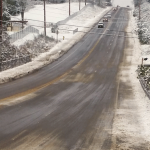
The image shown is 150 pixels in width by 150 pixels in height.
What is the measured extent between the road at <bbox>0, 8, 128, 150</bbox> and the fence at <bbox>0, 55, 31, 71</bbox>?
3208 millimetres

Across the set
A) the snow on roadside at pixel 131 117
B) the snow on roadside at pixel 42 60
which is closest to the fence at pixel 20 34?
the snow on roadside at pixel 42 60

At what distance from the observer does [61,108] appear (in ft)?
55.5

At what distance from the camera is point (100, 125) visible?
1408cm

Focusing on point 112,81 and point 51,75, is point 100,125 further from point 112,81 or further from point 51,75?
point 51,75

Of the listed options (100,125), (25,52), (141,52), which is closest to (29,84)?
(100,125)

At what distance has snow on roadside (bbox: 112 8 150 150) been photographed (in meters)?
11.9

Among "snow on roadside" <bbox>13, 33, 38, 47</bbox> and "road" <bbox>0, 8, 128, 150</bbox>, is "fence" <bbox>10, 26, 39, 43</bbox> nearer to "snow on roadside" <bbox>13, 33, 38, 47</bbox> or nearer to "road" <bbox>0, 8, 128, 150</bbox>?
"snow on roadside" <bbox>13, 33, 38, 47</bbox>

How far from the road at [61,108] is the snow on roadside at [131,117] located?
420 millimetres

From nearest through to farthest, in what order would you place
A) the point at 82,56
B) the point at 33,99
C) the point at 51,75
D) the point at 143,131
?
1. the point at 143,131
2. the point at 33,99
3. the point at 51,75
4. the point at 82,56

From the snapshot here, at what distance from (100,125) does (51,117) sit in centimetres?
250

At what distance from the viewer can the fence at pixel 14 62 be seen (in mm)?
30803

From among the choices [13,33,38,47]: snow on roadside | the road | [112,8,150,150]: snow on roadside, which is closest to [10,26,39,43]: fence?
[13,33,38,47]: snow on roadside

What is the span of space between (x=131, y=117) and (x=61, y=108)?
3874 millimetres

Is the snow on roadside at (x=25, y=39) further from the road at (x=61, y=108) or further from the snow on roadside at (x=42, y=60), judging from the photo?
the road at (x=61, y=108)
